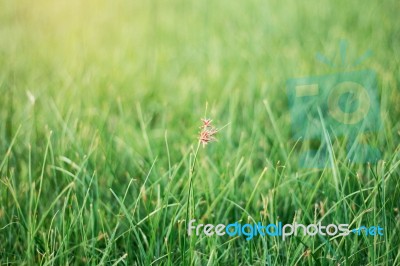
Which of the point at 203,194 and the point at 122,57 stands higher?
the point at 122,57

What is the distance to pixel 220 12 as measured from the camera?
6.22ft

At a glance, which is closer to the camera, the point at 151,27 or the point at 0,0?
the point at 0,0

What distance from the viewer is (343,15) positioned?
1.64 meters

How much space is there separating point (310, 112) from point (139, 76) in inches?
22.7

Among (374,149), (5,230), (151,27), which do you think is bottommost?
(5,230)

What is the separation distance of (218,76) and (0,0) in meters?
0.82

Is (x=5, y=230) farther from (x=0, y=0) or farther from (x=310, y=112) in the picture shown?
(x=0, y=0)

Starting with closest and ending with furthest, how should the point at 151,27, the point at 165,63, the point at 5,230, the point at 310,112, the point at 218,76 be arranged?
the point at 5,230
the point at 310,112
the point at 218,76
the point at 165,63
the point at 151,27

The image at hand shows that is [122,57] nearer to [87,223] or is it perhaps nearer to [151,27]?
[151,27]

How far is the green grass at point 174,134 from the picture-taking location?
0.93 metres

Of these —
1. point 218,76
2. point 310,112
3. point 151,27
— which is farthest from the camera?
point 151,27

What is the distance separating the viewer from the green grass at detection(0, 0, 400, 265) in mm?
Result: 925

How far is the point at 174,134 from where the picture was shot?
4.14 feet

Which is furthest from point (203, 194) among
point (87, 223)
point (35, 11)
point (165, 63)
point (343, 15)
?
point (35, 11)
